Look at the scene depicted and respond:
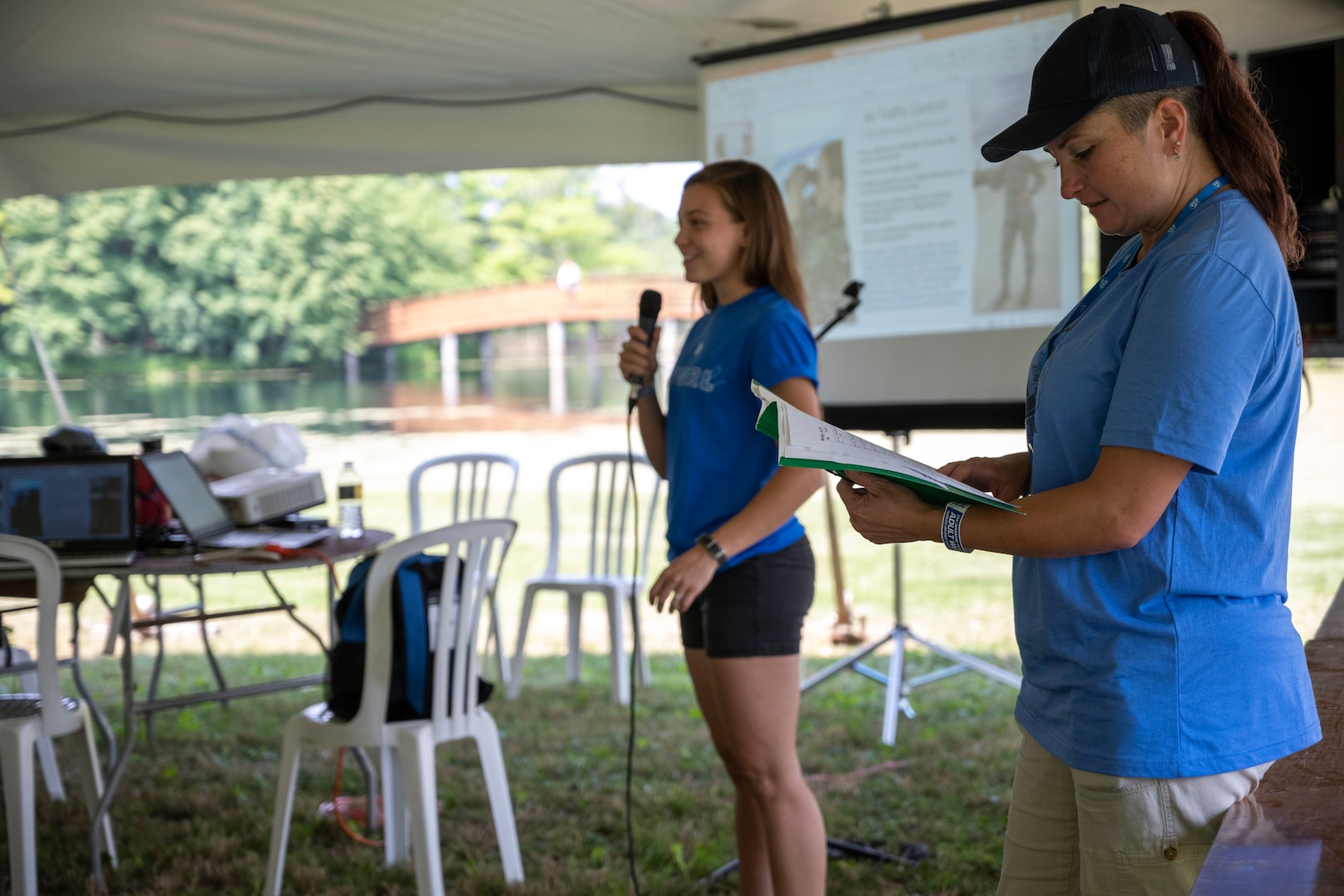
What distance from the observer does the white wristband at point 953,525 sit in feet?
3.31

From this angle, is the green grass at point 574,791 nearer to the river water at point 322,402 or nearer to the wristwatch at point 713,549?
the wristwatch at point 713,549

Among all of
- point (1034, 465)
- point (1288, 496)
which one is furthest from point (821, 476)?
point (1288, 496)

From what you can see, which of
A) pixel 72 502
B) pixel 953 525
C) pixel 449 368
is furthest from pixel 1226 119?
pixel 449 368

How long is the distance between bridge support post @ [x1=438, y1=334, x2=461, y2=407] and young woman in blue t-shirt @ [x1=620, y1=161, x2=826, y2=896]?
14.3m

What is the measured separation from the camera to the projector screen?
3.34 m

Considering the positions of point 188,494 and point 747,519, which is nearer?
point 747,519

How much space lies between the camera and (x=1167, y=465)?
901 millimetres

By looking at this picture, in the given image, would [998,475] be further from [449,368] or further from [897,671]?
[449,368]

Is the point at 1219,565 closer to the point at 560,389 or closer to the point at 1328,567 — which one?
the point at 1328,567

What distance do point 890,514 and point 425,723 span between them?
5.28ft

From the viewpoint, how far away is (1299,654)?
99 centimetres

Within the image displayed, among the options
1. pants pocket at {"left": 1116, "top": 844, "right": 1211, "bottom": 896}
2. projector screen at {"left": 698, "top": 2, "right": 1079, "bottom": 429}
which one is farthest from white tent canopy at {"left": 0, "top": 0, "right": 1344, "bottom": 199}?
pants pocket at {"left": 1116, "top": 844, "right": 1211, "bottom": 896}

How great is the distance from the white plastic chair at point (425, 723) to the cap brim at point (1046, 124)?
1.63 meters

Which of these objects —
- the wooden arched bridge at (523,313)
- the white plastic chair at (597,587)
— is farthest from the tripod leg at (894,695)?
the wooden arched bridge at (523,313)
